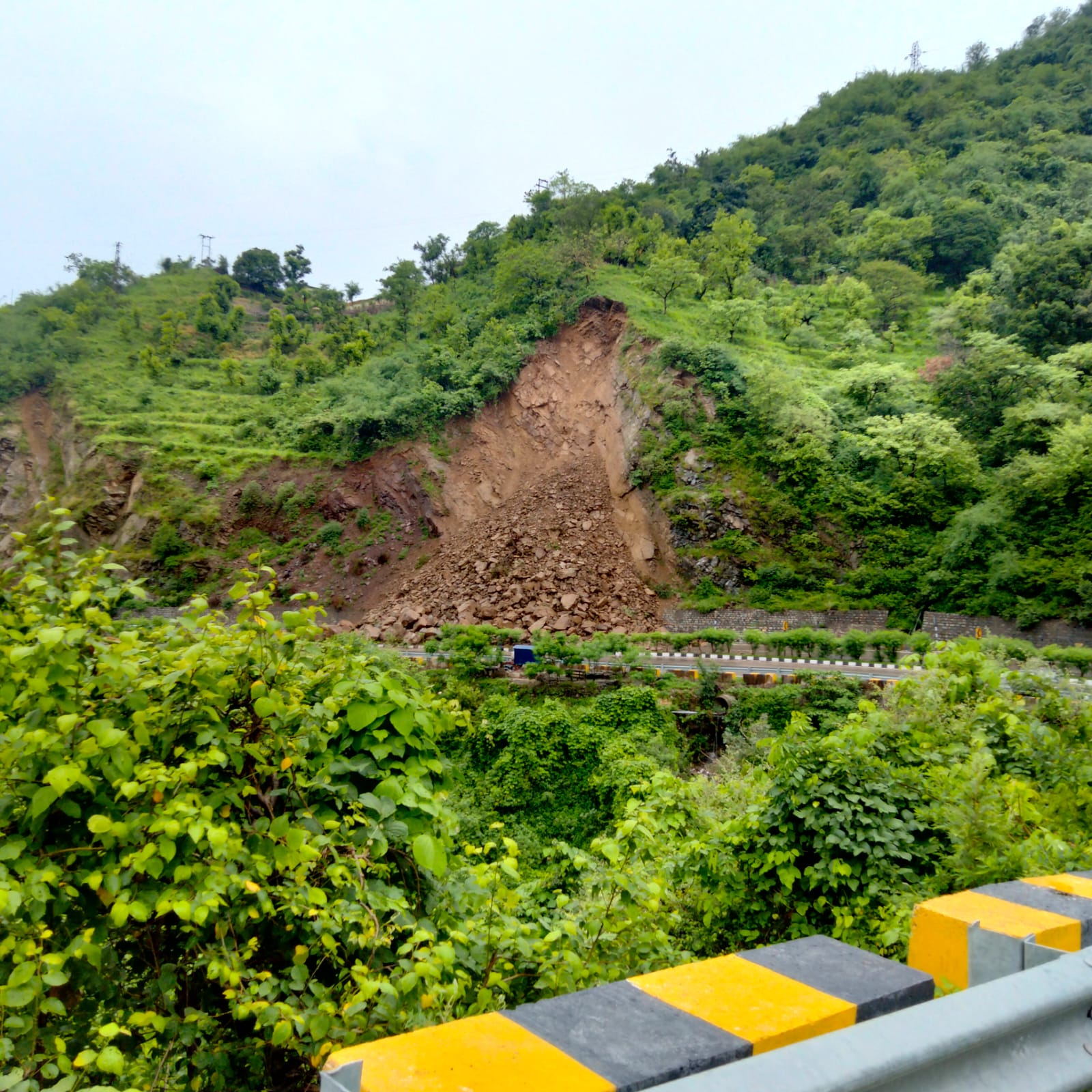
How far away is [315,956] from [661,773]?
3.19 m

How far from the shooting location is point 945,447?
74.6 ft

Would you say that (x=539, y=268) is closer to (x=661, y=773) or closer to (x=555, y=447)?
(x=555, y=447)

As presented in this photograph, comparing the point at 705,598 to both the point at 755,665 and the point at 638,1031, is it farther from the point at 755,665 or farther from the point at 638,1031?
the point at 638,1031

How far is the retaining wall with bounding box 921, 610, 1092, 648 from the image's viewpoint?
18.3 meters

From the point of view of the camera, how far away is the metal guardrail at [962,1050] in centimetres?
105

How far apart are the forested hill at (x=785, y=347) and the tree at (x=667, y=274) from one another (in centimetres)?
12

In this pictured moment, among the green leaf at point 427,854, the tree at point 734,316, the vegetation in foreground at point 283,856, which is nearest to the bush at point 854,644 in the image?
the vegetation in foreground at point 283,856

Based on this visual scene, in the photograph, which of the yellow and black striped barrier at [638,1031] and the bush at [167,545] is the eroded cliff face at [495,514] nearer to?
the bush at [167,545]

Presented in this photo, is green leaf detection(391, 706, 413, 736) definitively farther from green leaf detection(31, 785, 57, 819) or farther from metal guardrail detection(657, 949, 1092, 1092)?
metal guardrail detection(657, 949, 1092, 1092)

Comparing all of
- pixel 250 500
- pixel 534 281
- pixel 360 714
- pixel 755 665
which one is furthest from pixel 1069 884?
pixel 534 281

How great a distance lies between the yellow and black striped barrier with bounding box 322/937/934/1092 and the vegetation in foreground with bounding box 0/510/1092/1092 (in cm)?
77

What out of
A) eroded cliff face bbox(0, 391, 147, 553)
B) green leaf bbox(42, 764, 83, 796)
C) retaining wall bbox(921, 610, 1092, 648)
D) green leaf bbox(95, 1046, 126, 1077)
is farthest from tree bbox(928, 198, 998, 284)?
green leaf bbox(95, 1046, 126, 1077)

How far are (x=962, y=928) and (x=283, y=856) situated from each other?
2.02 metres

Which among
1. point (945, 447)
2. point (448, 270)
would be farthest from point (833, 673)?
point (448, 270)
